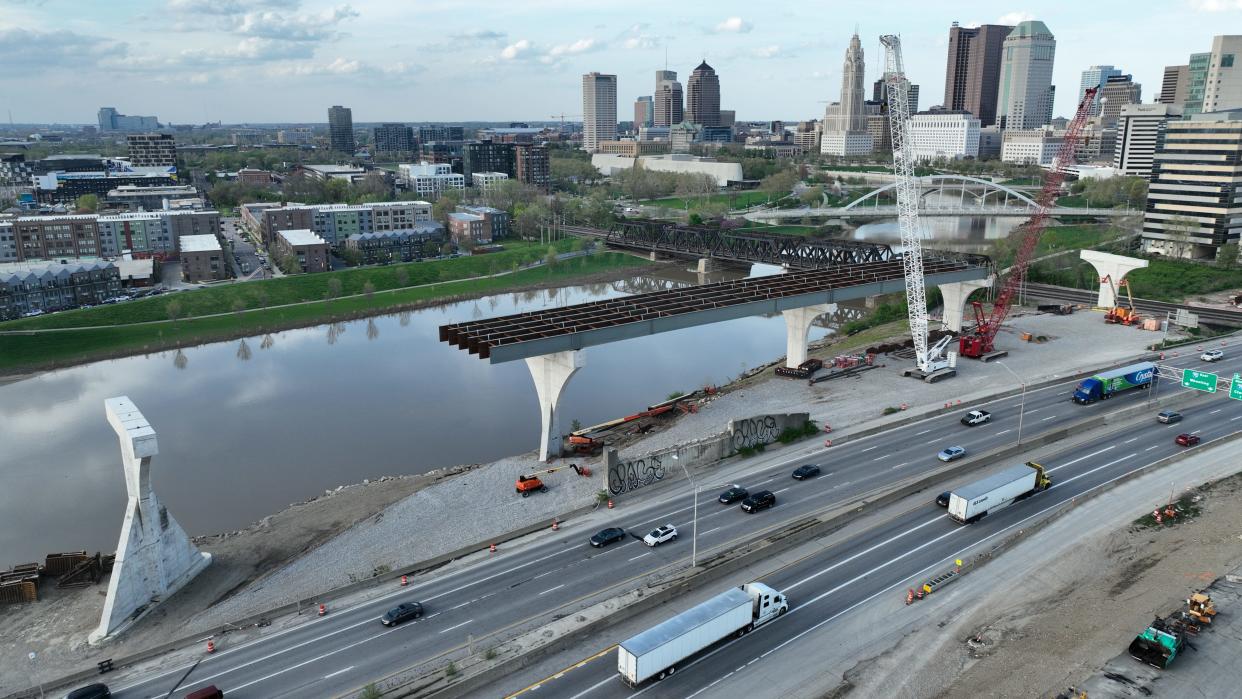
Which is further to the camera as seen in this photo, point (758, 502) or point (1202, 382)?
point (1202, 382)

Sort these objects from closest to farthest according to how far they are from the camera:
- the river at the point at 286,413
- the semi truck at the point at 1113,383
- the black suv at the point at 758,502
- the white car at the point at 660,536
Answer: the white car at the point at 660,536 < the black suv at the point at 758,502 < the river at the point at 286,413 < the semi truck at the point at 1113,383

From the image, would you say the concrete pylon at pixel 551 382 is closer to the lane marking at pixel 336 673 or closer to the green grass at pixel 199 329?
the lane marking at pixel 336 673

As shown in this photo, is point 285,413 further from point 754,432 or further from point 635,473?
point 754,432

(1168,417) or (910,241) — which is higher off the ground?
(910,241)

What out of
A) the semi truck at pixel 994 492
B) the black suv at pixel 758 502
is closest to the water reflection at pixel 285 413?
the black suv at pixel 758 502

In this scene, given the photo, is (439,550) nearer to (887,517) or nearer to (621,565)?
(621,565)

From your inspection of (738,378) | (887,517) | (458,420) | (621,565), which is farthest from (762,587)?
(738,378)

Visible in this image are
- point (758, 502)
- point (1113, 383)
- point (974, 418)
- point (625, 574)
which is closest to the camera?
point (625, 574)

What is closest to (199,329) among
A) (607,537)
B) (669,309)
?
(669,309)
